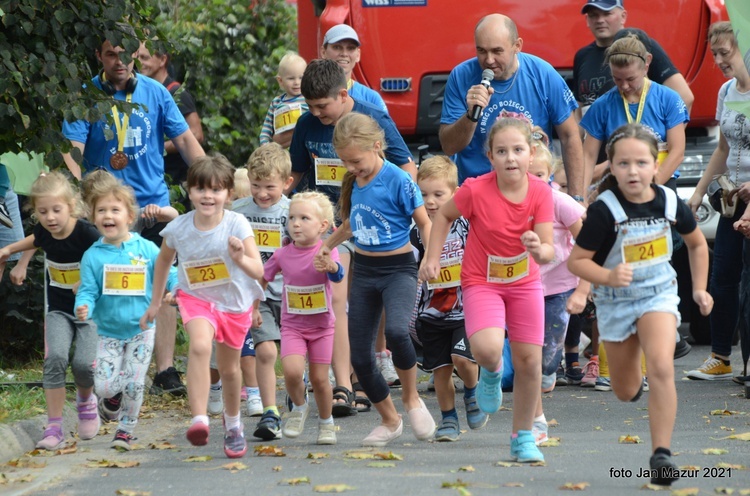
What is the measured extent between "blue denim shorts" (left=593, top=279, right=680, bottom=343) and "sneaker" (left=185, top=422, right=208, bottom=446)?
196cm

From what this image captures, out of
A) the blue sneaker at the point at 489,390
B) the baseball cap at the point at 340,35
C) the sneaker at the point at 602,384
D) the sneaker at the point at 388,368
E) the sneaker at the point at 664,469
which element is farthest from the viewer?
the sneaker at the point at 388,368

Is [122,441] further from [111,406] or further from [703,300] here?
[703,300]

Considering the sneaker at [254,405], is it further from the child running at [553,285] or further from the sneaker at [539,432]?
the sneaker at [539,432]

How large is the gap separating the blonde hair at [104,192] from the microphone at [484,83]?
207cm

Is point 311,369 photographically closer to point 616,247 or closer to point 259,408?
point 259,408

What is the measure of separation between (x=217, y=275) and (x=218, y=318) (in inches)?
8.6

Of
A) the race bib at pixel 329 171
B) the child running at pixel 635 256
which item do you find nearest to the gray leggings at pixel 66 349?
the race bib at pixel 329 171

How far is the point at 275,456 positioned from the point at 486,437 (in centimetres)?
126

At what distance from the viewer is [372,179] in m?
7.78

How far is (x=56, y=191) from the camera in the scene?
8.09 meters

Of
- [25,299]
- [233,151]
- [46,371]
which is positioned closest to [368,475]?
[46,371]

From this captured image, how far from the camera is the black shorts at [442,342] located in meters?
8.01

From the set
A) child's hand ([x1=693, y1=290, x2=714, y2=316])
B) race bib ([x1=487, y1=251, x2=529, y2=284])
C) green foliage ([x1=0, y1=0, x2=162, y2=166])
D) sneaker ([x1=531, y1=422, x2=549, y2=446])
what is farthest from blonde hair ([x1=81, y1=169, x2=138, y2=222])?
child's hand ([x1=693, y1=290, x2=714, y2=316])

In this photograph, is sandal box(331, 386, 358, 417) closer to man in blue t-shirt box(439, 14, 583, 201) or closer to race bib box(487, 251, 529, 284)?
man in blue t-shirt box(439, 14, 583, 201)
